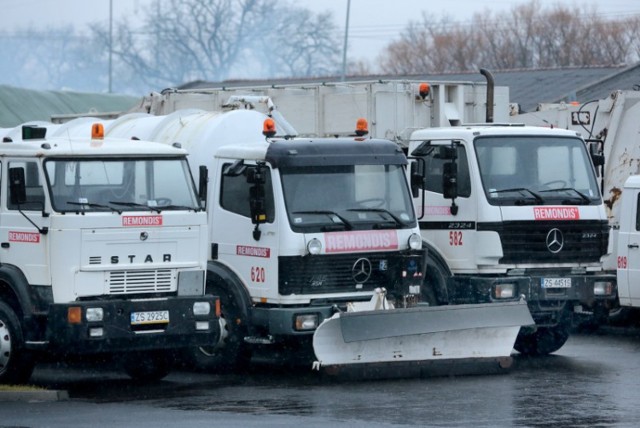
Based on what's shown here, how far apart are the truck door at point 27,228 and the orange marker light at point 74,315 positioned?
0.43m

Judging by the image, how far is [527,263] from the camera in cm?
1614

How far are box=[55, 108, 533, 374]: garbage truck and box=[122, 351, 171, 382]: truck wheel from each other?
624 mm

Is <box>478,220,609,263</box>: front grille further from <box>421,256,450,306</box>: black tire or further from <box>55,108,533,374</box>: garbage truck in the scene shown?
<box>55,108,533,374</box>: garbage truck

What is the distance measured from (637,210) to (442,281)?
129 inches

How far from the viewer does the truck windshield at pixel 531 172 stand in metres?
16.1

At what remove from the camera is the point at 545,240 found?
16.1 m

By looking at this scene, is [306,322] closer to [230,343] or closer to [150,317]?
[230,343]

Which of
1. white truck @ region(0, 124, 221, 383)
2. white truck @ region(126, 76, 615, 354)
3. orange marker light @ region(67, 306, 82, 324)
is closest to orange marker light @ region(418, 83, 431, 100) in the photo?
white truck @ region(126, 76, 615, 354)

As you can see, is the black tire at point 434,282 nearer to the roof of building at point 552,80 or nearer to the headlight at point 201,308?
the headlight at point 201,308

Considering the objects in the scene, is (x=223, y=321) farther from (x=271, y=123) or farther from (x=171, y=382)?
(x=271, y=123)

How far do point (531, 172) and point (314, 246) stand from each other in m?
3.12

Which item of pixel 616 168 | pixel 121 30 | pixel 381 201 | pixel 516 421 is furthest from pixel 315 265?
pixel 121 30

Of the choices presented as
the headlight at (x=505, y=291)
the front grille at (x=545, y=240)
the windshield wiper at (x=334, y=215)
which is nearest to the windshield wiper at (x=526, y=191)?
the front grille at (x=545, y=240)

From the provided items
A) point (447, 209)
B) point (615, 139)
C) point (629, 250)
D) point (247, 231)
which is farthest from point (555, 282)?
point (615, 139)
